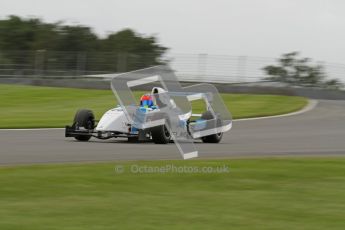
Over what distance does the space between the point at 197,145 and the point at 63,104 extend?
13.8 m

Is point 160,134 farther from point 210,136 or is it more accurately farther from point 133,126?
point 210,136

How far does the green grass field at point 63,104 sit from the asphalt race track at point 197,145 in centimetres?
322

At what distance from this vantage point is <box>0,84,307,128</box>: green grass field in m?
20.6

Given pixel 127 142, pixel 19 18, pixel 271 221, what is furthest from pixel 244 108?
pixel 19 18

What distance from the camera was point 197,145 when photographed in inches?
556

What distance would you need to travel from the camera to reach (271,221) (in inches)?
270

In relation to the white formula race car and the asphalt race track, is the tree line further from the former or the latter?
the white formula race car

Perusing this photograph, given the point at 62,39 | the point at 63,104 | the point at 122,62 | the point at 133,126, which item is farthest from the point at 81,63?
the point at 62,39

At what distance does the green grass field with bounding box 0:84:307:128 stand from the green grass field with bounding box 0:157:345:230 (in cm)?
923

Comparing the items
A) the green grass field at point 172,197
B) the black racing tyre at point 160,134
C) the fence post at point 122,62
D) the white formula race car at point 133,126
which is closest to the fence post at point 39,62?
the fence post at point 122,62

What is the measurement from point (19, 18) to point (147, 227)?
64.3 m

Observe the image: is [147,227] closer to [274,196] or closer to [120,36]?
[274,196]

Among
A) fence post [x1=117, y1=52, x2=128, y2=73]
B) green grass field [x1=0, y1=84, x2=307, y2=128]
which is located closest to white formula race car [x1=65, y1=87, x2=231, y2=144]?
green grass field [x1=0, y1=84, x2=307, y2=128]

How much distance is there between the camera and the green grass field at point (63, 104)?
811 inches
